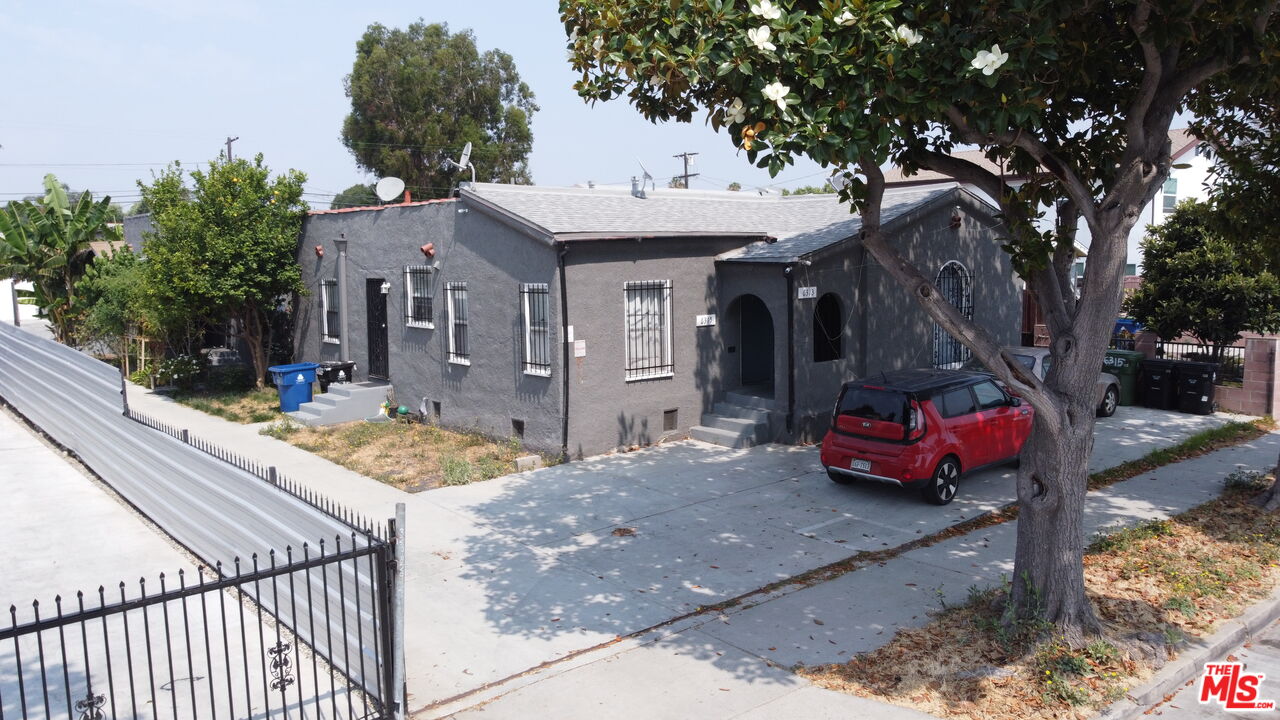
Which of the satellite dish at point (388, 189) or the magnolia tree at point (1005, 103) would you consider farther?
the satellite dish at point (388, 189)

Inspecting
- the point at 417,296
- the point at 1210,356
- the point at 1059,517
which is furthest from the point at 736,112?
the point at 1210,356

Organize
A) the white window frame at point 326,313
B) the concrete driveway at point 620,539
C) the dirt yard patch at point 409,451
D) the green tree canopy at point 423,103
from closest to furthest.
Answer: the concrete driveway at point 620,539, the dirt yard patch at point 409,451, the white window frame at point 326,313, the green tree canopy at point 423,103

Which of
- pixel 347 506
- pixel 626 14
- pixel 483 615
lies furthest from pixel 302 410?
pixel 626 14

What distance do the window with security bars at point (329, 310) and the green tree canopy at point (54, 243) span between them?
7.98m

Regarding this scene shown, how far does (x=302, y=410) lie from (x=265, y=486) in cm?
1095

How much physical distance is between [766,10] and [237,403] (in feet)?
53.3

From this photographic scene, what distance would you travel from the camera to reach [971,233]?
1777 cm

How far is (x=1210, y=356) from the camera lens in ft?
61.4

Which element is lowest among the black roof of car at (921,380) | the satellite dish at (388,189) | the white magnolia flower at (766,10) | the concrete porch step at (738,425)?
the concrete porch step at (738,425)

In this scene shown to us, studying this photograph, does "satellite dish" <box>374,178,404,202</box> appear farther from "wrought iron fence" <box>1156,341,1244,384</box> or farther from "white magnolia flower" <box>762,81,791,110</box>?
"wrought iron fence" <box>1156,341,1244,384</box>

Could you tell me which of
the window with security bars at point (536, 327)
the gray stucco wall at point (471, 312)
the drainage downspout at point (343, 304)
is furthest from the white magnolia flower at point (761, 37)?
the drainage downspout at point (343, 304)

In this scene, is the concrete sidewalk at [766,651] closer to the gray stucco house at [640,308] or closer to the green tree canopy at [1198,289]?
the gray stucco house at [640,308]

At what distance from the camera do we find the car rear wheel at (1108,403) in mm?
16422

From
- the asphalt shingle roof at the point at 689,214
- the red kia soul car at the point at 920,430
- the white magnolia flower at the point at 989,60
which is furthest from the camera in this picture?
the asphalt shingle roof at the point at 689,214
